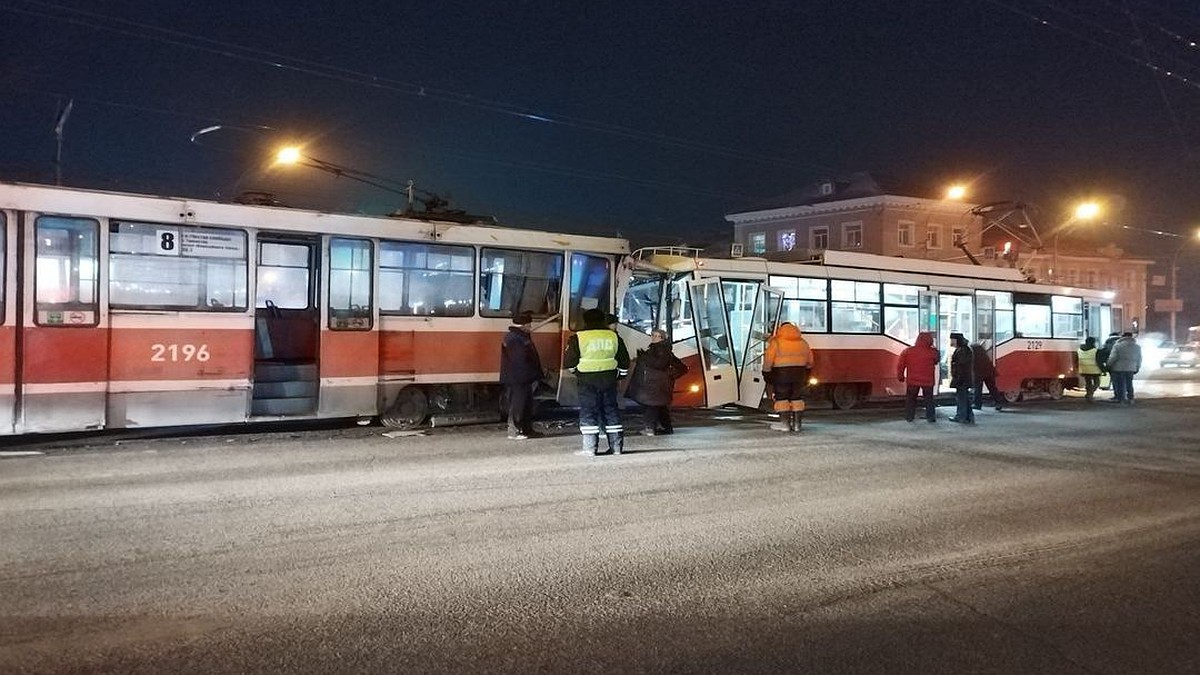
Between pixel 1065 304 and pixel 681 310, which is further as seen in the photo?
pixel 1065 304

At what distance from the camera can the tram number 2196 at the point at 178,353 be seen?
11570 mm

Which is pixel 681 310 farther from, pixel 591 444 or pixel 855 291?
pixel 591 444

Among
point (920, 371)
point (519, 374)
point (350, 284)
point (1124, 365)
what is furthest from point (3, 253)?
point (1124, 365)

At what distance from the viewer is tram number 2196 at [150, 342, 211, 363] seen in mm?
11570

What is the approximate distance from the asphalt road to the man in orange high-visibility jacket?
112 inches

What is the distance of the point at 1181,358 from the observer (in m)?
45.1

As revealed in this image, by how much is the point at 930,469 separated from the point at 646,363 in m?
4.15

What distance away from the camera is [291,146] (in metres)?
20.2

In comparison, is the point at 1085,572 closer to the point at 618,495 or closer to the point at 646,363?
A: the point at 618,495

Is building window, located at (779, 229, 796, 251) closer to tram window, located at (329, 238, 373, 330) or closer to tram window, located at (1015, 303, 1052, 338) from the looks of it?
tram window, located at (1015, 303, 1052, 338)

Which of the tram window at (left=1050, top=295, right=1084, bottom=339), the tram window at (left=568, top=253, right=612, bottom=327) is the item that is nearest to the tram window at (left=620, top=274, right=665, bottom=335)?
the tram window at (left=568, top=253, right=612, bottom=327)

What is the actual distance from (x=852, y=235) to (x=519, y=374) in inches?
1778

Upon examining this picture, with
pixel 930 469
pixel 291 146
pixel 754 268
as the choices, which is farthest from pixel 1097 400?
pixel 291 146

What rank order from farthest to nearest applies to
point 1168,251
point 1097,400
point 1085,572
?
point 1168,251
point 1097,400
point 1085,572
